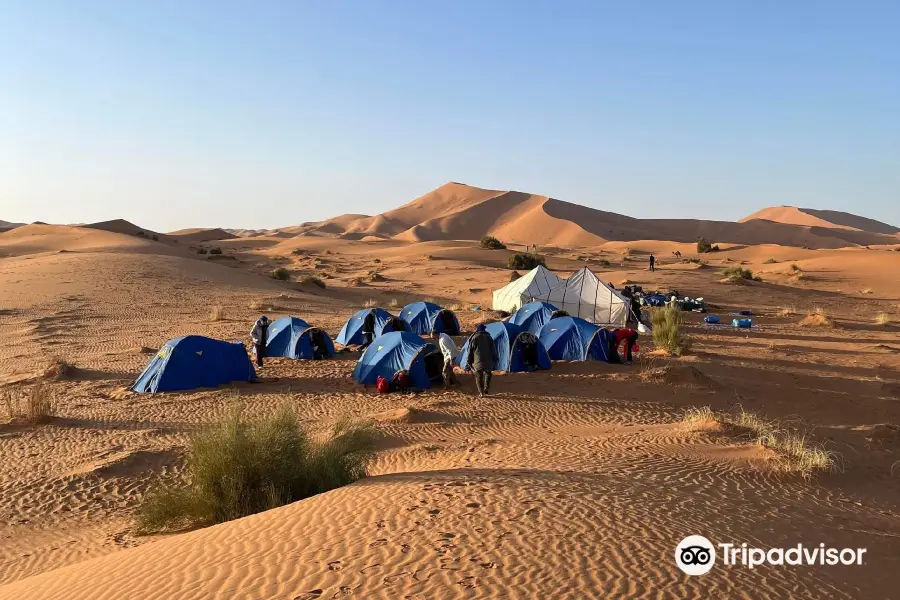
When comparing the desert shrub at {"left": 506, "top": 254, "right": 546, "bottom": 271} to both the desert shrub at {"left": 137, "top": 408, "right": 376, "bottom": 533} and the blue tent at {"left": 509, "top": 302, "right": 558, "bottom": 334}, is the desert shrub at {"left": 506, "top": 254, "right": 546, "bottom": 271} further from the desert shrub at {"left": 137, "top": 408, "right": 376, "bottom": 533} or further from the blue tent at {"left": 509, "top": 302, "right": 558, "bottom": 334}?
the desert shrub at {"left": 137, "top": 408, "right": 376, "bottom": 533}

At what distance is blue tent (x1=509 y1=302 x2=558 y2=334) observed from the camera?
20.3 meters

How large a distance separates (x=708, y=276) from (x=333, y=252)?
41.5 metres

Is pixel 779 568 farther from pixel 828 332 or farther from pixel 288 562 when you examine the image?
pixel 828 332

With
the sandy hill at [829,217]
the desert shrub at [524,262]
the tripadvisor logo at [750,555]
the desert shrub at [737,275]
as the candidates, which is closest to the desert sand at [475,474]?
the tripadvisor logo at [750,555]

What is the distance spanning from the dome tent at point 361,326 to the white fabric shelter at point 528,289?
7337 mm

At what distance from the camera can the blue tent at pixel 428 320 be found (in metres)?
21.3

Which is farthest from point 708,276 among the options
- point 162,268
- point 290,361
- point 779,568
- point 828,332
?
point 779,568

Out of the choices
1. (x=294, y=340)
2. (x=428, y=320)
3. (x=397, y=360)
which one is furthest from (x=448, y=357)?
(x=428, y=320)

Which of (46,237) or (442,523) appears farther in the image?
A: (46,237)

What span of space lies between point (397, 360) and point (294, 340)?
450 cm

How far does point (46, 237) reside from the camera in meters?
60.7

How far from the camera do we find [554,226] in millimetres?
106750

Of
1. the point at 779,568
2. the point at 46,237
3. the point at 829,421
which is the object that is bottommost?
the point at 829,421

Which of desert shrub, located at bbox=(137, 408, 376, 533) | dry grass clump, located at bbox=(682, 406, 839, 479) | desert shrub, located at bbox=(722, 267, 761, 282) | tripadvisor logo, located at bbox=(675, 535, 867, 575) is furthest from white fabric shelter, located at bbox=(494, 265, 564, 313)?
tripadvisor logo, located at bbox=(675, 535, 867, 575)
